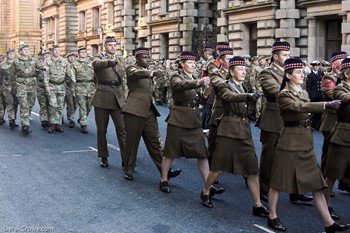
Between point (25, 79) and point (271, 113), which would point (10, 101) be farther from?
point (271, 113)

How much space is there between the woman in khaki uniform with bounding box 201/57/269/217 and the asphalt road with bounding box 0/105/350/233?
1.47ft

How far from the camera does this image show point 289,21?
903 inches

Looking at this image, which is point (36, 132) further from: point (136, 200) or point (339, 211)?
point (339, 211)

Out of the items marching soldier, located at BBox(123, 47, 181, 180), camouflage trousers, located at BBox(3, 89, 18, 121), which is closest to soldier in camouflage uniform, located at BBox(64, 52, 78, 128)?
camouflage trousers, located at BBox(3, 89, 18, 121)

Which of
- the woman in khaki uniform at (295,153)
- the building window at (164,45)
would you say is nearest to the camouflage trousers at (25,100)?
the woman in khaki uniform at (295,153)

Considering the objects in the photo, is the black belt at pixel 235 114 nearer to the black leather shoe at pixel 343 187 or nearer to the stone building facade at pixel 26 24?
the black leather shoe at pixel 343 187

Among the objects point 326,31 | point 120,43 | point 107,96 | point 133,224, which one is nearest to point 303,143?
point 133,224

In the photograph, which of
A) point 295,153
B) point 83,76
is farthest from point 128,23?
point 295,153

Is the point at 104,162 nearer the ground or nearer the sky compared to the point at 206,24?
nearer the ground

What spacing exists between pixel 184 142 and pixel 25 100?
23.5 feet

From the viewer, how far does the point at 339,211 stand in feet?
24.6

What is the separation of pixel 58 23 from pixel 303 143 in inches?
2001

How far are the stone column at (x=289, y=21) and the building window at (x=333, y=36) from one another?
1.24 metres

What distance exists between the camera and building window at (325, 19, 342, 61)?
21703mm
